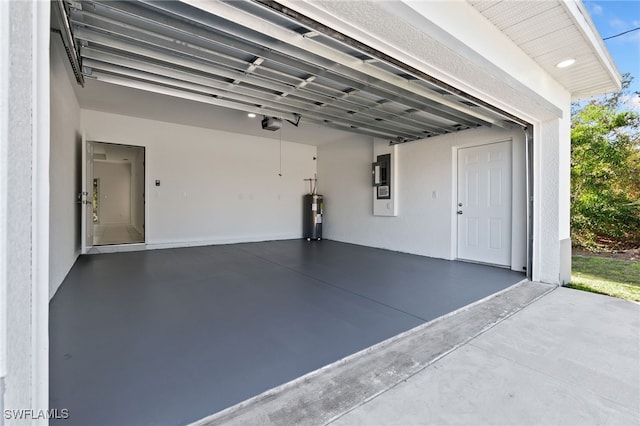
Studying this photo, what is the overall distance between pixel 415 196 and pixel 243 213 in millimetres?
4127

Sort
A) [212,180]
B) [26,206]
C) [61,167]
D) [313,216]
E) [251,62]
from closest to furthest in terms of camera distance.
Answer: [26,206] → [251,62] → [61,167] → [212,180] → [313,216]

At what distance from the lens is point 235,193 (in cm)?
710

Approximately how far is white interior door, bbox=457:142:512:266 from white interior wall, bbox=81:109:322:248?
4312 mm

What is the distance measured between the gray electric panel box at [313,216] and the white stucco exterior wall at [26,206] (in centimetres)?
678

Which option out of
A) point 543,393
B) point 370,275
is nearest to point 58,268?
point 370,275

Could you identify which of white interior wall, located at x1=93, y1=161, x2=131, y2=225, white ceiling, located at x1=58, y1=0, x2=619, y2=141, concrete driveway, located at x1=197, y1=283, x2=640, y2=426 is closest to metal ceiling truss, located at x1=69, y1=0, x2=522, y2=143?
white ceiling, located at x1=58, y1=0, x2=619, y2=141

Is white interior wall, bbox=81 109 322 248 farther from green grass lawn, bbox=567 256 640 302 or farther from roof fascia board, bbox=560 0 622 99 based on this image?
green grass lawn, bbox=567 256 640 302

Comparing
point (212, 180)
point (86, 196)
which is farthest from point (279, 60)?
point (212, 180)

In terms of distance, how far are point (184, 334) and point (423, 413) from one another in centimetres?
176

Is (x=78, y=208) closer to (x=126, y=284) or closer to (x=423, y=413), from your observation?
(x=126, y=284)

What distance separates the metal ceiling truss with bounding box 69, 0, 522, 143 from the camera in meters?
2.07

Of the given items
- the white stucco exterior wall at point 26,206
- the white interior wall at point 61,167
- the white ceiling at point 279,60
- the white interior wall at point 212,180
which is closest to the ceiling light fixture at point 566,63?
the white ceiling at point 279,60

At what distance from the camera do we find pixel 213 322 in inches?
96.8

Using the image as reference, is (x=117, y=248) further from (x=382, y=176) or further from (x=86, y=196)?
(x=382, y=176)
